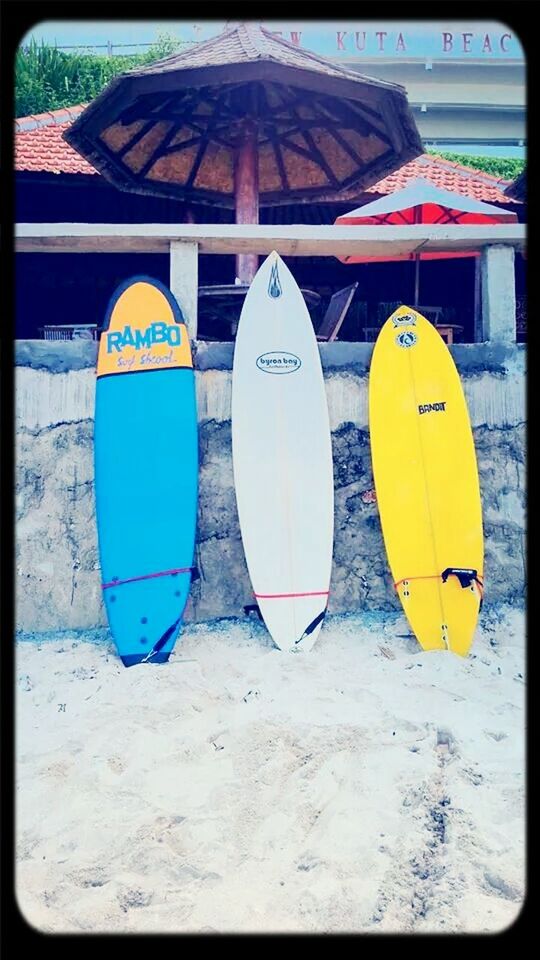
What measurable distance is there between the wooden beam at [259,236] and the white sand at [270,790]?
6.10 ft

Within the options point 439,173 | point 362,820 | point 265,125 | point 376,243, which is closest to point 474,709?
point 362,820

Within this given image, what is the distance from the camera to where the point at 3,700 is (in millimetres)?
2037

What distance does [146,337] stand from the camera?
120 inches

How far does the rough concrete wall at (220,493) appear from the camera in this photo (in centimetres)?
294

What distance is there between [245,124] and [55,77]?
9.23 meters

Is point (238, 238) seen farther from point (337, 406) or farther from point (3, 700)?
point (3, 700)

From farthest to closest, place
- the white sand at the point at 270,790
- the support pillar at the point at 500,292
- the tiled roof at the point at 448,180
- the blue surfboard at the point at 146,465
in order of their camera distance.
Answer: the tiled roof at the point at 448,180
the support pillar at the point at 500,292
the blue surfboard at the point at 146,465
the white sand at the point at 270,790

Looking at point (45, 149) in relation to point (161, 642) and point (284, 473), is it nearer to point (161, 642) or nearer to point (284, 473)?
point (284, 473)

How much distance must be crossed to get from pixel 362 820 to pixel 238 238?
2.46 m

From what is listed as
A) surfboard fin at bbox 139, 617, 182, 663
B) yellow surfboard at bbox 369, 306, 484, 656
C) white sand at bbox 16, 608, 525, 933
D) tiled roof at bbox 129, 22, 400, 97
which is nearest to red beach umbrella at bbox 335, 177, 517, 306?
tiled roof at bbox 129, 22, 400, 97

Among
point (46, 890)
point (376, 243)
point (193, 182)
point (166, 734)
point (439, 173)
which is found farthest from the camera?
point (439, 173)

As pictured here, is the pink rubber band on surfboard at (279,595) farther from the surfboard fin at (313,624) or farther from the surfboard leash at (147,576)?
the surfboard leash at (147,576)

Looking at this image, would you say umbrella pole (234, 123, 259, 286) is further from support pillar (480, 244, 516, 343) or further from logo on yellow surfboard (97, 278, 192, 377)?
support pillar (480, 244, 516, 343)

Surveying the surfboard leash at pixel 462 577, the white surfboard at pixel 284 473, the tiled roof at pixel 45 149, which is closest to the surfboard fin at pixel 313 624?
the white surfboard at pixel 284 473
